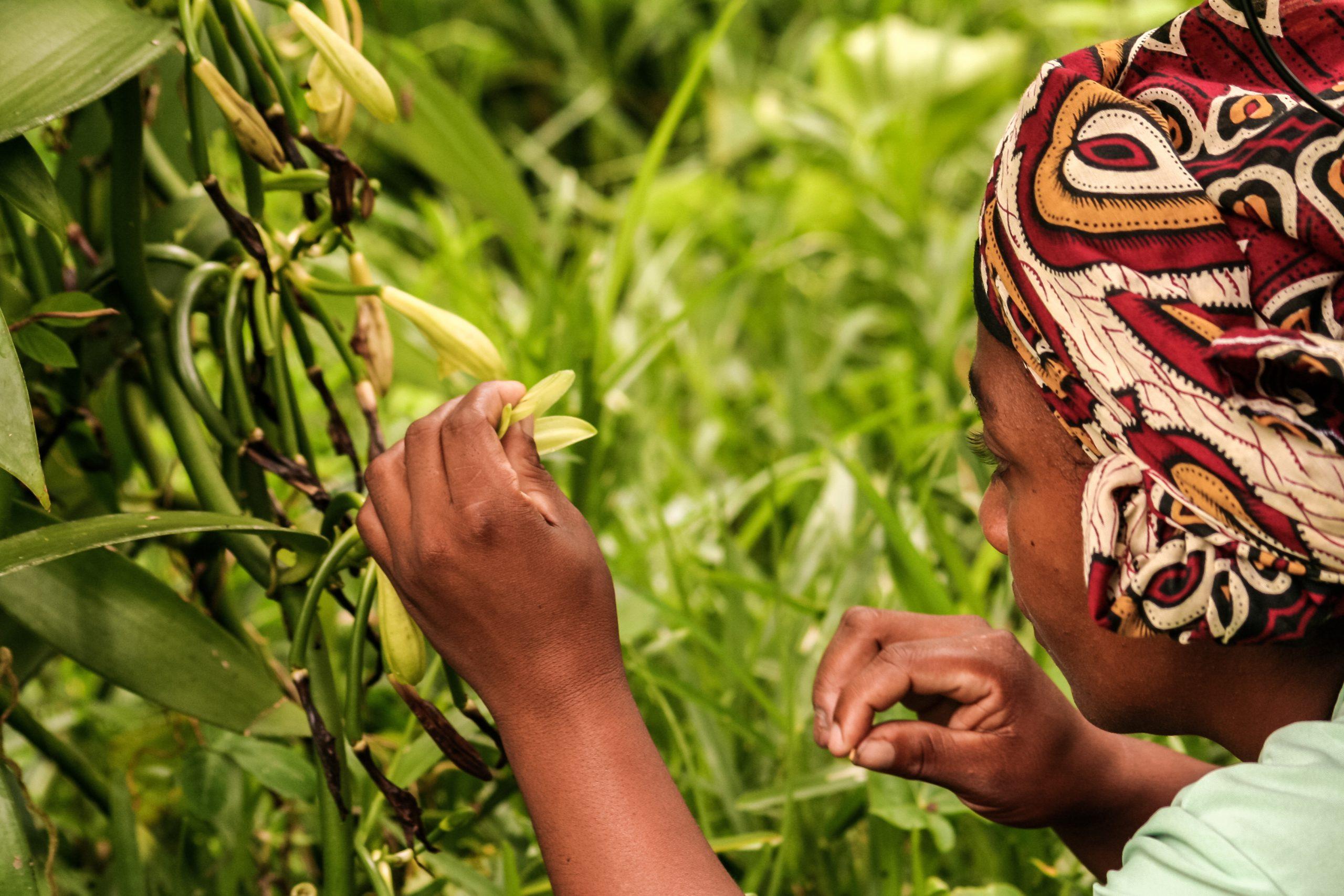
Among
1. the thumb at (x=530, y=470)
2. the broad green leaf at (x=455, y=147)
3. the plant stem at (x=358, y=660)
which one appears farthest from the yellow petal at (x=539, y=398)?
the broad green leaf at (x=455, y=147)

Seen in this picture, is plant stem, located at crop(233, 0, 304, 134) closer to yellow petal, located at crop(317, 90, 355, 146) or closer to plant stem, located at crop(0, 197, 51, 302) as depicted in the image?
yellow petal, located at crop(317, 90, 355, 146)

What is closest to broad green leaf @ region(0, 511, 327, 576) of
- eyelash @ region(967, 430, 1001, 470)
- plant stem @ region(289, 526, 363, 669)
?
plant stem @ region(289, 526, 363, 669)

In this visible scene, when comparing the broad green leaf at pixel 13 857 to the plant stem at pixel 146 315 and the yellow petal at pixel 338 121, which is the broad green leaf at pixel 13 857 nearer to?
the plant stem at pixel 146 315

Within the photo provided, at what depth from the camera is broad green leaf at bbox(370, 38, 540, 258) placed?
1.24 meters

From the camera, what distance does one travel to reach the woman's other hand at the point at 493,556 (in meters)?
0.54

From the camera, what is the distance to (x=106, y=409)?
810 mm

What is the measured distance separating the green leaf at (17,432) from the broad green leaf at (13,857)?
7.0 inches

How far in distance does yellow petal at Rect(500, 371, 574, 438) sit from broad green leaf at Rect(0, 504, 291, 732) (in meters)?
0.26

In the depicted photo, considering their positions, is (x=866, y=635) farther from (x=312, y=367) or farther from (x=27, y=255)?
(x=27, y=255)

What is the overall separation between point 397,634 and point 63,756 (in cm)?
31

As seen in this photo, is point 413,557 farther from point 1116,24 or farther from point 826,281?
point 1116,24

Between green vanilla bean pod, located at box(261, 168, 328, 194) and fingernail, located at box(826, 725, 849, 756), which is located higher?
green vanilla bean pod, located at box(261, 168, 328, 194)

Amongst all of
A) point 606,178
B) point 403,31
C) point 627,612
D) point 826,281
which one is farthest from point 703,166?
point 627,612

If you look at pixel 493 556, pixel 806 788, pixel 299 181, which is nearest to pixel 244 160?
pixel 299 181
